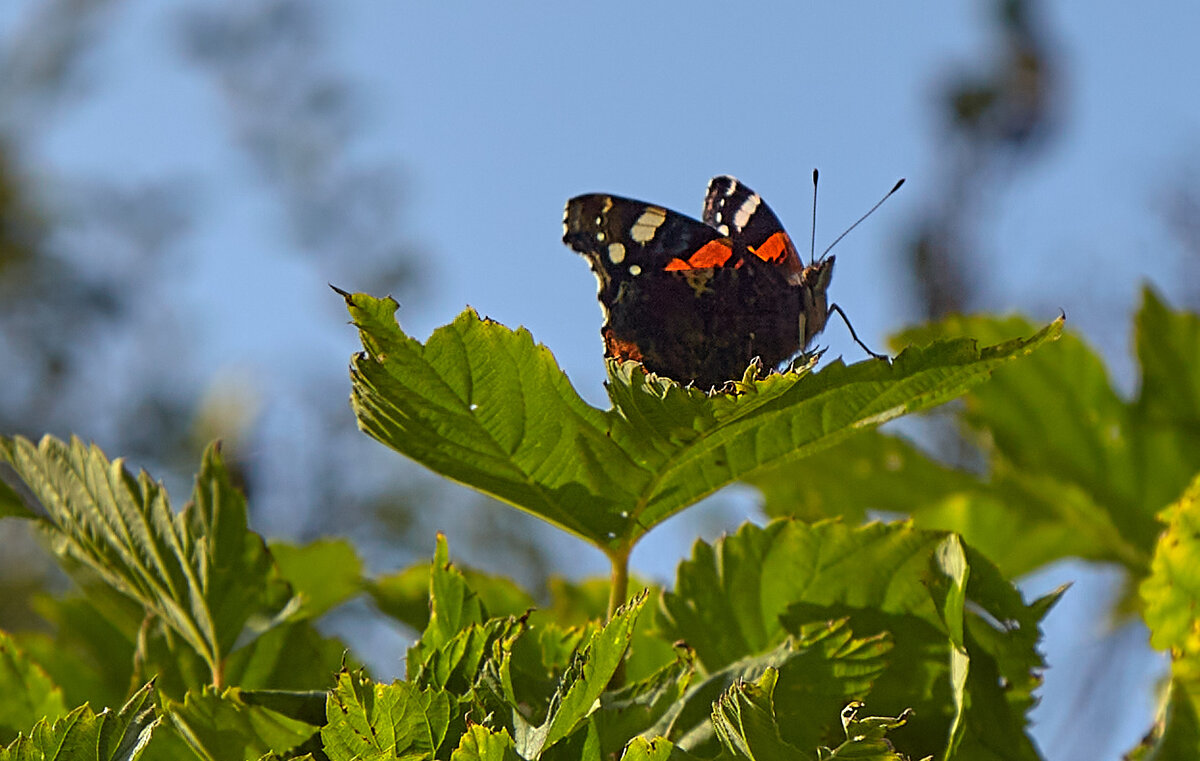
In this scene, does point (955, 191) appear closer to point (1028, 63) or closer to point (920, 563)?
point (1028, 63)

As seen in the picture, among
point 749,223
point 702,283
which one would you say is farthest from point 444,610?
point 749,223

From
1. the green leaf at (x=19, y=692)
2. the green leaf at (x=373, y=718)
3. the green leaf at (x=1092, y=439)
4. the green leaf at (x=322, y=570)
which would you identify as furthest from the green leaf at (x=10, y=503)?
the green leaf at (x=1092, y=439)

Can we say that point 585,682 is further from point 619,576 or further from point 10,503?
point 10,503

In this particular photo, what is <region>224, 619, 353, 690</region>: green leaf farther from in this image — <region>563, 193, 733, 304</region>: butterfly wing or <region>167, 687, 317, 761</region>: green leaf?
<region>563, 193, 733, 304</region>: butterfly wing

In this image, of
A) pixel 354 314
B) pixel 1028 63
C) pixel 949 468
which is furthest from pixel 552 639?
pixel 1028 63

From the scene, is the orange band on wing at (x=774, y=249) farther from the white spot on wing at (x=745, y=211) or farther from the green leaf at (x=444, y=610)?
the green leaf at (x=444, y=610)
